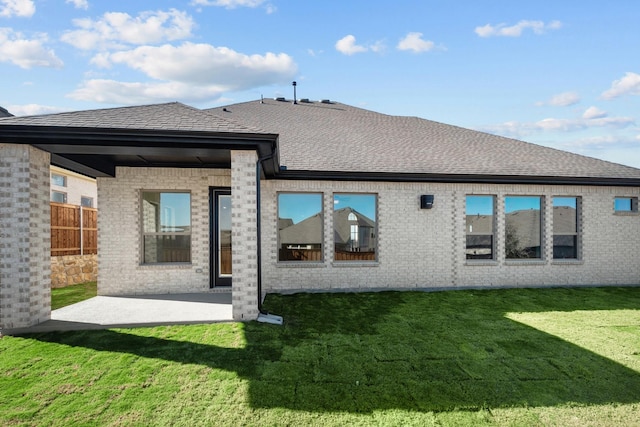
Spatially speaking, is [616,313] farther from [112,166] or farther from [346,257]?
[112,166]

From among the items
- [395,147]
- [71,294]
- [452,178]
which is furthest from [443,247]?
[71,294]

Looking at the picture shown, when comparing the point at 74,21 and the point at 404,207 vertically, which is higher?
the point at 74,21

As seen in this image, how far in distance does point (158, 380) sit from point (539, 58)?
45.6 feet

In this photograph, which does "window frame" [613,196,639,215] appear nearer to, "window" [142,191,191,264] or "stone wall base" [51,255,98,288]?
"window" [142,191,191,264]

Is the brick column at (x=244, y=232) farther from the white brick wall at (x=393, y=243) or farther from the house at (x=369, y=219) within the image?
the white brick wall at (x=393, y=243)

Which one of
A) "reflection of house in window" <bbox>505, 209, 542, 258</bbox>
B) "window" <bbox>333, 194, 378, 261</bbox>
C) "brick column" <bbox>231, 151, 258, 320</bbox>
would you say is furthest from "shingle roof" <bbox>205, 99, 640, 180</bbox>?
"brick column" <bbox>231, 151, 258, 320</bbox>

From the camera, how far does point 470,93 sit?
13117 mm

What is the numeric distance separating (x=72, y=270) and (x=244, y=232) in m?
8.22

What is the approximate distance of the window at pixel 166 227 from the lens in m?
8.29

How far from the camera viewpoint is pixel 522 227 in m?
9.43

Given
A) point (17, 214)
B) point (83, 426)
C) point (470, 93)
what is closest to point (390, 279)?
point (83, 426)

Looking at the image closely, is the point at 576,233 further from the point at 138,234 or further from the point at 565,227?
the point at 138,234

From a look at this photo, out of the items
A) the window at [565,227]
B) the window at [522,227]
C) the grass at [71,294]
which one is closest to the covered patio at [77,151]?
the grass at [71,294]

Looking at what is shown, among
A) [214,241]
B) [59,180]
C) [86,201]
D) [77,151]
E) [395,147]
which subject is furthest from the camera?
[86,201]
